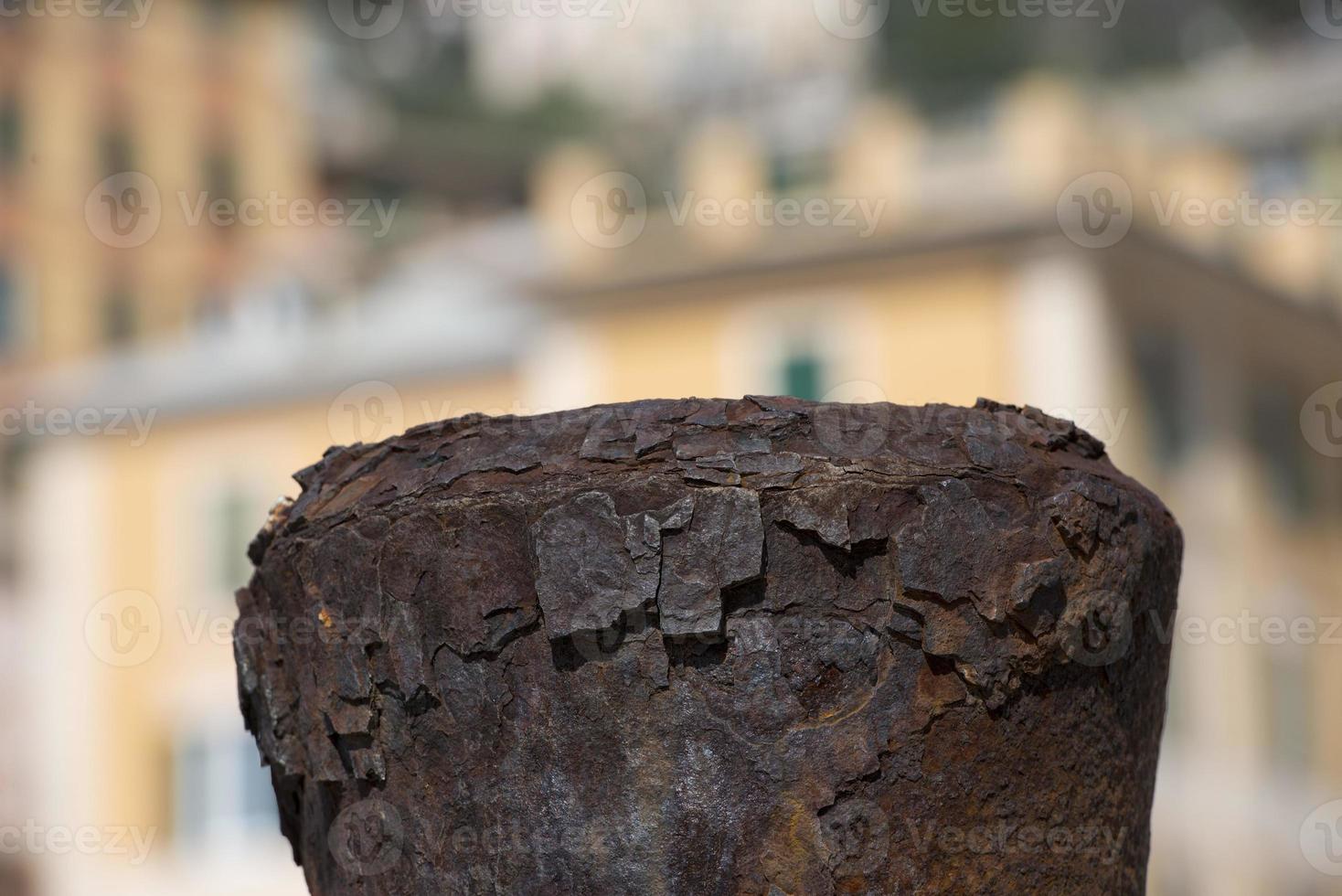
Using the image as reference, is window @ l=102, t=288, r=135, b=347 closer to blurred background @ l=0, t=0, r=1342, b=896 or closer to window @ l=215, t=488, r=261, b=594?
blurred background @ l=0, t=0, r=1342, b=896

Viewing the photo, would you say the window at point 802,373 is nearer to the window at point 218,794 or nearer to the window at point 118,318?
the window at point 218,794

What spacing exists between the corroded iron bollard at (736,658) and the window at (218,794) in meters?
15.2

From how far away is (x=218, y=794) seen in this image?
17141mm

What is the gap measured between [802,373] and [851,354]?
44 centimetres

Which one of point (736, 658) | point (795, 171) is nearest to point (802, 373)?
point (795, 171)

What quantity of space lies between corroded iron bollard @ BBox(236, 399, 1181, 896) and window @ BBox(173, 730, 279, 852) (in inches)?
599

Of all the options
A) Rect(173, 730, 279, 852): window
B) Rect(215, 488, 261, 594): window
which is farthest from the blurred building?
Rect(173, 730, 279, 852): window

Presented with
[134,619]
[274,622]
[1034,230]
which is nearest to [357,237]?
[134,619]

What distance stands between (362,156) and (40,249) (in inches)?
233

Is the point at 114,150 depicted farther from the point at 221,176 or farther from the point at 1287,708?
the point at 1287,708

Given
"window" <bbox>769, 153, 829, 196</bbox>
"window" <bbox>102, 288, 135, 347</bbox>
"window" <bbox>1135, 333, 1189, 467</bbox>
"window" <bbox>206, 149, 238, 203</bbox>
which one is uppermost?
"window" <bbox>206, 149, 238, 203</bbox>

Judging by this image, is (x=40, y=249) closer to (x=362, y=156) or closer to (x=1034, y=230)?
(x=362, y=156)

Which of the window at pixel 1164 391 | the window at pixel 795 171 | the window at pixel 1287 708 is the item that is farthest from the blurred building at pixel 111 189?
the window at pixel 1287 708

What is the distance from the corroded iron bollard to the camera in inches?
80.5
